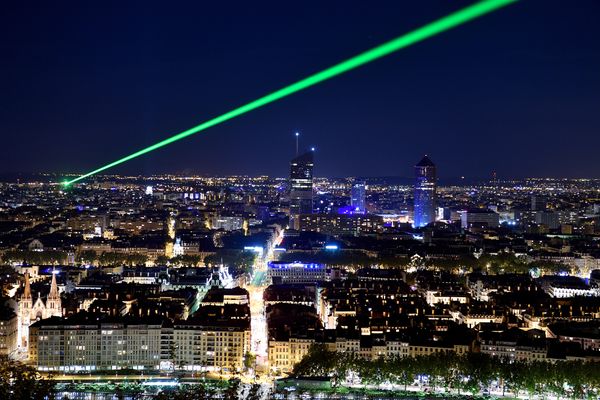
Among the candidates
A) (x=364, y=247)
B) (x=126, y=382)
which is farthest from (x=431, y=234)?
(x=126, y=382)

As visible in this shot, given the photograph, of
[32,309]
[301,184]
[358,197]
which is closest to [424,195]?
[301,184]

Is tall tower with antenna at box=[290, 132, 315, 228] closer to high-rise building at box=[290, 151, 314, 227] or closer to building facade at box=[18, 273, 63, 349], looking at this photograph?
high-rise building at box=[290, 151, 314, 227]

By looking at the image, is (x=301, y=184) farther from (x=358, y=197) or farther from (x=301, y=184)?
(x=358, y=197)

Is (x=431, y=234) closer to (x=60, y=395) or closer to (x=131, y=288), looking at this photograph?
(x=131, y=288)

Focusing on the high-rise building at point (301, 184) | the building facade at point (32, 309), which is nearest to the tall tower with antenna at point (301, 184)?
the high-rise building at point (301, 184)

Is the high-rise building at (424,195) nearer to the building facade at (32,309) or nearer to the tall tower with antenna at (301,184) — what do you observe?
the tall tower with antenna at (301,184)

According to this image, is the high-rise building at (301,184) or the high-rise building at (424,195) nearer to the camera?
the high-rise building at (424,195)
